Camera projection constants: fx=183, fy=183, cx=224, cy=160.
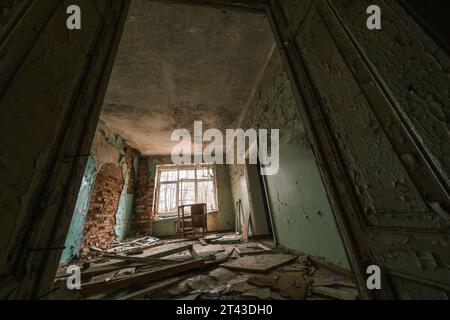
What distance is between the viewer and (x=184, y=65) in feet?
9.75

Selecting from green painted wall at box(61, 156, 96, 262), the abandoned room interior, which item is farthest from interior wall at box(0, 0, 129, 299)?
green painted wall at box(61, 156, 96, 262)

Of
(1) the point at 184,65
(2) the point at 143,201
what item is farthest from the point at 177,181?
(1) the point at 184,65

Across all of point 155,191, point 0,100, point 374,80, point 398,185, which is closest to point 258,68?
point 374,80

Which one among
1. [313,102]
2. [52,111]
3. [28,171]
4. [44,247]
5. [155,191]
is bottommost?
[44,247]

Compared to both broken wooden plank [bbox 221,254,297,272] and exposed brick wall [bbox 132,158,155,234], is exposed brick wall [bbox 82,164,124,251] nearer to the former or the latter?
exposed brick wall [bbox 132,158,155,234]

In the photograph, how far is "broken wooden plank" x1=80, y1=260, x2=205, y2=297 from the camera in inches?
64.2

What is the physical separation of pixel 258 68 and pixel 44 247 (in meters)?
3.35

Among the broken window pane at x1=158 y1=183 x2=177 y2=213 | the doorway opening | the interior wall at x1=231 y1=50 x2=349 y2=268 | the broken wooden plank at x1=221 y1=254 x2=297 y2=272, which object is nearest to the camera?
the interior wall at x1=231 y1=50 x2=349 y2=268

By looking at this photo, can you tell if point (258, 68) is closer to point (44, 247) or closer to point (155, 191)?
point (44, 247)

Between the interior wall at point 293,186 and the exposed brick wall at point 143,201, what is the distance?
189 inches

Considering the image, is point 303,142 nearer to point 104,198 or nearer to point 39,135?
point 39,135

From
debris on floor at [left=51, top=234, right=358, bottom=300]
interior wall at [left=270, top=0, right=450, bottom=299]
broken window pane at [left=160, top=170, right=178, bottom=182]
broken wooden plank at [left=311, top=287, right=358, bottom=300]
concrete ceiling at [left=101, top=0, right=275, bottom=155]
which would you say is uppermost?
concrete ceiling at [left=101, top=0, right=275, bottom=155]

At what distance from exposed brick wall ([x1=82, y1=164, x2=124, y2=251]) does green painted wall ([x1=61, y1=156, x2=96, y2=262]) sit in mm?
281

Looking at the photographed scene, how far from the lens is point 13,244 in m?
0.57
